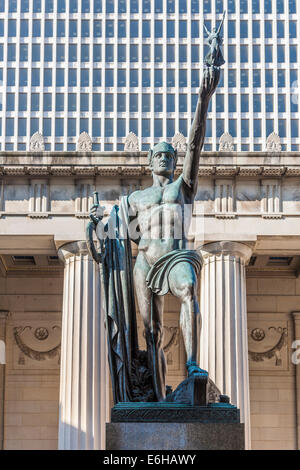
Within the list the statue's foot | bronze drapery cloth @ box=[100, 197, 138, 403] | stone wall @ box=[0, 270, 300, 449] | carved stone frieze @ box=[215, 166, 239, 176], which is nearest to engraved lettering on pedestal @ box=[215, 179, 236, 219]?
carved stone frieze @ box=[215, 166, 239, 176]

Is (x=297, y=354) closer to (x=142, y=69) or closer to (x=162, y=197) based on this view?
(x=162, y=197)

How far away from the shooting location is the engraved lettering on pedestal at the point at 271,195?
127 feet

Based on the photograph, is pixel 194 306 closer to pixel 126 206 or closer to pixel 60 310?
pixel 126 206

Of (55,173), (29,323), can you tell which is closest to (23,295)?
(29,323)

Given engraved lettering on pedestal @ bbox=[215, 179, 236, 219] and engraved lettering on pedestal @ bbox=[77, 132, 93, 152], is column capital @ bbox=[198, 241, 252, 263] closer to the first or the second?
engraved lettering on pedestal @ bbox=[215, 179, 236, 219]

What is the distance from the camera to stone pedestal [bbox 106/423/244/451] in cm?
1173

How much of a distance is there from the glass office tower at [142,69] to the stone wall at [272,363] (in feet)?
199

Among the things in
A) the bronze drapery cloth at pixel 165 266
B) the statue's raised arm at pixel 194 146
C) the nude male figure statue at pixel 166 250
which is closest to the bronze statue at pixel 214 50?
the nude male figure statue at pixel 166 250

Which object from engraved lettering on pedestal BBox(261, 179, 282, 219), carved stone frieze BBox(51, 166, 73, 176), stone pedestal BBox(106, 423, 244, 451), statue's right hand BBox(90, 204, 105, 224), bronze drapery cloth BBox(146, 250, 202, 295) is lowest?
stone pedestal BBox(106, 423, 244, 451)

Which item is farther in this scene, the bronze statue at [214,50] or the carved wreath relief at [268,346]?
the carved wreath relief at [268,346]

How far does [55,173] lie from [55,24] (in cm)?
7220

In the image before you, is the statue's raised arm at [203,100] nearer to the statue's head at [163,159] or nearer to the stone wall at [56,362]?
the statue's head at [163,159]

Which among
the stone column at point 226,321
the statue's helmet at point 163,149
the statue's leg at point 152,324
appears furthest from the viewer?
the stone column at point 226,321

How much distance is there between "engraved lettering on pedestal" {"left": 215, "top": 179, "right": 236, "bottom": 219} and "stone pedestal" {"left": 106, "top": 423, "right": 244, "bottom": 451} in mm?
27102
